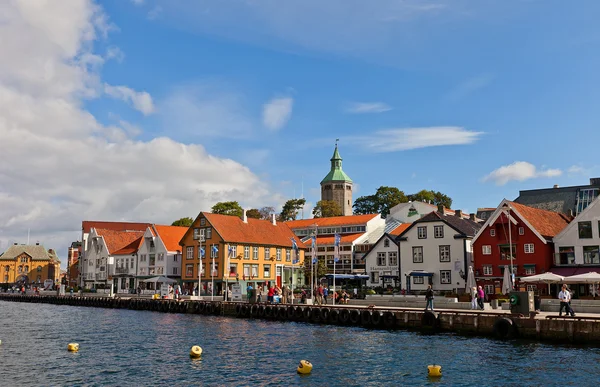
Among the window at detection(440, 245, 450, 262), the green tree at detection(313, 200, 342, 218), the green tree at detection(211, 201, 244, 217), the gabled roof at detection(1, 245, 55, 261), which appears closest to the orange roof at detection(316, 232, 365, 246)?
the green tree at detection(211, 201, 244, 217)

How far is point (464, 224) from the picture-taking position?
242 feet

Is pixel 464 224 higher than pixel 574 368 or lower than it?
higher

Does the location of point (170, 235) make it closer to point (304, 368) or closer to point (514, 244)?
point (514, 244)

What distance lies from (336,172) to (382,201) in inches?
2078

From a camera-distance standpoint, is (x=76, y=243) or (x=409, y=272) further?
(x=76, y=243)

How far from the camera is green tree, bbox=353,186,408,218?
459 ft

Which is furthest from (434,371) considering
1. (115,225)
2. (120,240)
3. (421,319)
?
(115,225)

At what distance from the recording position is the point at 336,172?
194 metres

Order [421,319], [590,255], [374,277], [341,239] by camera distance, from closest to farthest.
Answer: [421,319], [590,255], [374,277], [341,239]

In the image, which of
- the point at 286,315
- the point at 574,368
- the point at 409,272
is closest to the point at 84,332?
the point at 286,315

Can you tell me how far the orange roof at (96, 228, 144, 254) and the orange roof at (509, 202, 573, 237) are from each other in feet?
228

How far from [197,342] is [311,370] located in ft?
42.7

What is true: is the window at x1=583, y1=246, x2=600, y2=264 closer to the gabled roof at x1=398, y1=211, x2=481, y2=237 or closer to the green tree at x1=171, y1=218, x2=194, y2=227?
the gabled roof at x1=398, y1=211, x2=481, y2=237

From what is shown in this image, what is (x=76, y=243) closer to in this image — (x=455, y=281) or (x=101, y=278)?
(x=101, y=278)
